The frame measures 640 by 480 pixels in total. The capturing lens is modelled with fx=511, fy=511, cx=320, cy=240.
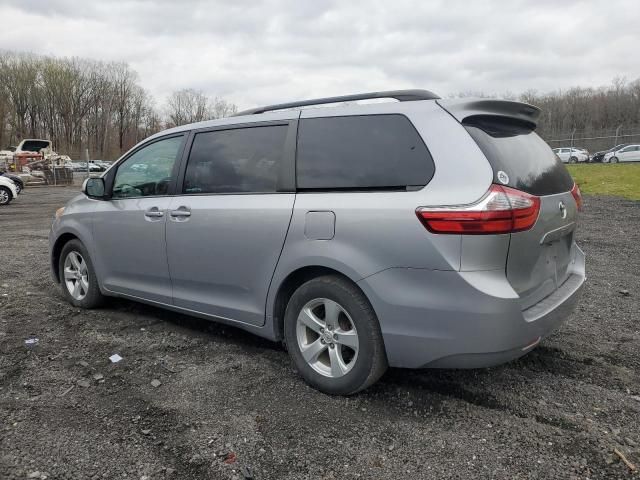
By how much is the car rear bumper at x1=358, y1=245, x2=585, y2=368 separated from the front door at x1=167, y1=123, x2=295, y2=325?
87 centimetres

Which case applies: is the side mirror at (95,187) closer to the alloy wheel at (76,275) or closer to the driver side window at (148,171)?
the driver side window at (148,171)

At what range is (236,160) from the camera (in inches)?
149

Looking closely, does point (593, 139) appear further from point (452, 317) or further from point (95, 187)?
point (452, 317)

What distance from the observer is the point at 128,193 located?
4578 millimetres

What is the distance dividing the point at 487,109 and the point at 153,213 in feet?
8.78

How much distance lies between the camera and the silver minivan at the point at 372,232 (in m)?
2.69

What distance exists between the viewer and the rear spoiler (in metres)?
2.95

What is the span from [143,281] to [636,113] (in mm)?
74925

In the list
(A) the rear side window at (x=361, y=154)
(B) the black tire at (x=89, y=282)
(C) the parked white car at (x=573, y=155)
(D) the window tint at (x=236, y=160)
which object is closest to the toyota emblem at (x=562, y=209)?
(A) the rear side window at (x=361, y=154)

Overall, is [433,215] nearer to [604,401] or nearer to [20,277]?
[604,401]

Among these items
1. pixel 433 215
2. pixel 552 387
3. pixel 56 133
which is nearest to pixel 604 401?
pixel 552 387

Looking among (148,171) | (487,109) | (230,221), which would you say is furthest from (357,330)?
(148,171)

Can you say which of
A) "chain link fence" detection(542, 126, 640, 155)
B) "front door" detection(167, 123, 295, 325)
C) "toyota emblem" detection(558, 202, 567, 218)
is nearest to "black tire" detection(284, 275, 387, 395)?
"front door" detection(167, 123, 295, 325)

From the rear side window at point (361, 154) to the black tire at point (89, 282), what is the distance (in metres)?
2.68
